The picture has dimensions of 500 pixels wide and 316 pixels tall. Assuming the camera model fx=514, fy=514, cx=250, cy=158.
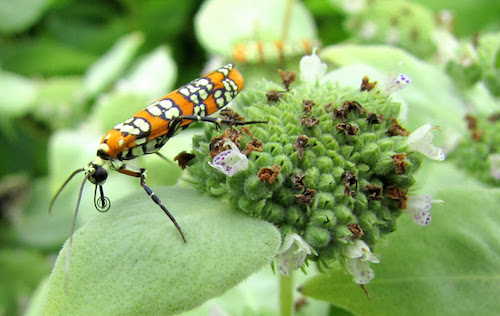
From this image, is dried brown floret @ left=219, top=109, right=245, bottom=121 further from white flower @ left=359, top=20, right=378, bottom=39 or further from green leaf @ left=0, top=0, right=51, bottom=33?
green leaf @ left=0, top=0, right=51, bottom=33

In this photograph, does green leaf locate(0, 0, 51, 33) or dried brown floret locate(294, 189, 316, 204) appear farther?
green leaf locate(0, 0, 51, 33)

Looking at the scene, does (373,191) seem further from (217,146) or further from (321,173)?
(217,146)

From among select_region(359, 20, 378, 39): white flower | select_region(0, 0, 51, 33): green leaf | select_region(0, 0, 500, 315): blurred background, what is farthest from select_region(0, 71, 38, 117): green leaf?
select_region(359, 20, 378, 39): white flower

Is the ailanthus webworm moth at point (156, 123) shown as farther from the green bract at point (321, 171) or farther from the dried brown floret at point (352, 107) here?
the dried brown floret at point (352, 107)

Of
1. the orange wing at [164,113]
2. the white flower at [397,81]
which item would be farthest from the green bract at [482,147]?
the orange wing at [164,113]

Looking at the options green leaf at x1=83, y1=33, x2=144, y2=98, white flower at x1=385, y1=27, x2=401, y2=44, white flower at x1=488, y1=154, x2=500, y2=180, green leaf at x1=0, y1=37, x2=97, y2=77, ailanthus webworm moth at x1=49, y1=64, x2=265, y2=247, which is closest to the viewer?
ailanthus webworm moth at x1=49, y1=64, x2=265, y2=247

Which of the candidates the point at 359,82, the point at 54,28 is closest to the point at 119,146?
the point at 359,82

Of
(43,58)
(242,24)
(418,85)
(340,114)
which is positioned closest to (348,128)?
(340,114)
